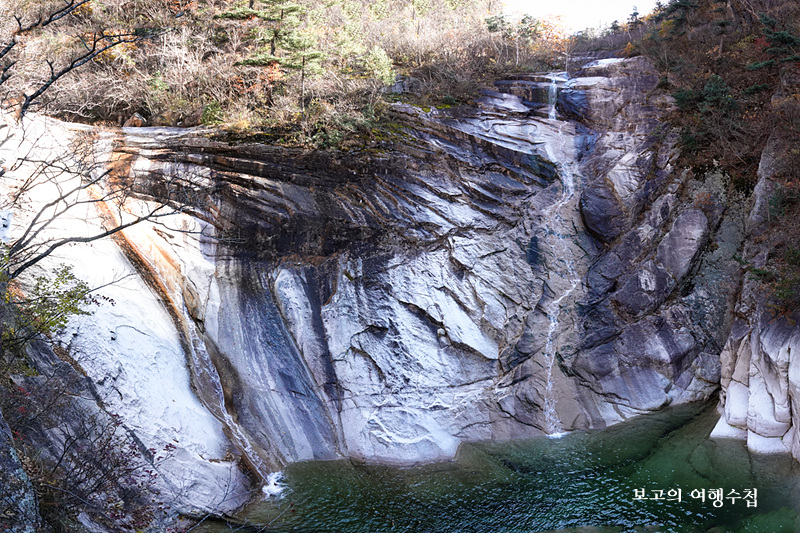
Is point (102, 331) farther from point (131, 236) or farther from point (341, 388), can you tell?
point (341, 388)

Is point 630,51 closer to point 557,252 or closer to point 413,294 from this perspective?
point 557,252

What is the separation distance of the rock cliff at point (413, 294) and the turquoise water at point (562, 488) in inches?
28.0

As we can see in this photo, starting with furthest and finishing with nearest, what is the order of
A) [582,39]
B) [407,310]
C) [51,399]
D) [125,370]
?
[582,39] → [407,310] → [125,370] → [51,399]

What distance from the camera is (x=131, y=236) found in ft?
40.7

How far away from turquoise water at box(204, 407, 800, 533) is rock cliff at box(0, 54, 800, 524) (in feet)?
2.33

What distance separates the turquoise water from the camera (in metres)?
9.31

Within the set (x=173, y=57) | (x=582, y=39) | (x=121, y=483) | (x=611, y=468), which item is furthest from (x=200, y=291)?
(x=582, y=39)

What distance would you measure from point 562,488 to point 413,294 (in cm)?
595

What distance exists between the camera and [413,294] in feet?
45.2

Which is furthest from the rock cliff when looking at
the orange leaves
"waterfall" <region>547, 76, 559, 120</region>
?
"waterfall" <region>547, 76, 559, 120</region>

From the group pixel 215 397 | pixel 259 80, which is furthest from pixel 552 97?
pixel 215 397

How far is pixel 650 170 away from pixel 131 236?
585 inches

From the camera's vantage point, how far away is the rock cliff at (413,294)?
12070mm

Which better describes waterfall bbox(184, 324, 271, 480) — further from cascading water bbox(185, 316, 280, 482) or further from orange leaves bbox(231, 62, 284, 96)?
orange leaves bbox(231, 62, 284, 96)
